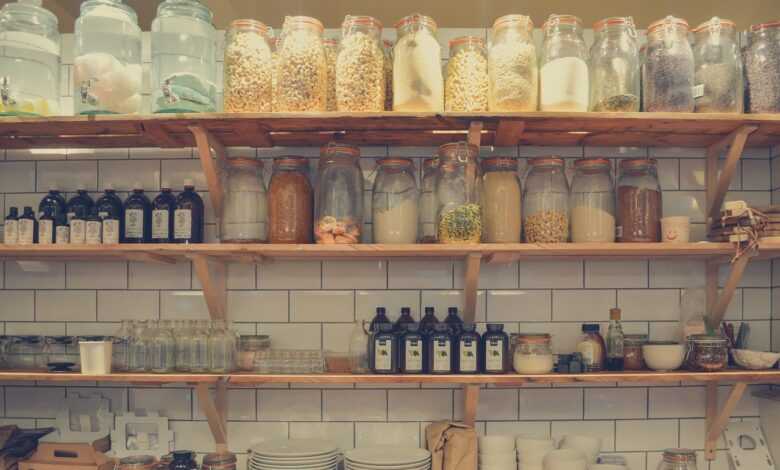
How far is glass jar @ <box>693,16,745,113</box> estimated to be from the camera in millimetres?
2088

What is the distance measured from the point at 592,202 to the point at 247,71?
3.70ft

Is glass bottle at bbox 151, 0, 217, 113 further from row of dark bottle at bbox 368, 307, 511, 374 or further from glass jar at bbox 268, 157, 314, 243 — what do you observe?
row of dark bottle at bbox 368, 307, 511, 374

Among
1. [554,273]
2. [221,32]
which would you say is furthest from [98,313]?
[554,273]

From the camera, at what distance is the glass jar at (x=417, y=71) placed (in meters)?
2.06

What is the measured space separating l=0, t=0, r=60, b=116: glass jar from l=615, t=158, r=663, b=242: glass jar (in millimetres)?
1808

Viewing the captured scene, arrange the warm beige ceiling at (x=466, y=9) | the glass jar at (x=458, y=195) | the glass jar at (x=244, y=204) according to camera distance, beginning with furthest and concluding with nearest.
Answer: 1. the warm beige ceiling at (x=466, y=9)
2. the glass jar at (x=244, y=204)
3. the glass jar at (x=458, y=195)

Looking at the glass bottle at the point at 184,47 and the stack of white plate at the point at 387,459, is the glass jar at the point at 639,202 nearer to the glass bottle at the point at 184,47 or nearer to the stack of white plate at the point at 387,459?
the stack of white plate at the point at 387,459

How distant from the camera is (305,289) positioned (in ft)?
7.82

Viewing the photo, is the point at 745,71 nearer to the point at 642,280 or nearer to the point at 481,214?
the point at 642,280

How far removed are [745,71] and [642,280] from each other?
74 centimetres

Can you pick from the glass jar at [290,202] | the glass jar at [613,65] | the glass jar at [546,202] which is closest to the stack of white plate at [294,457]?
the glass jar at [290,202]

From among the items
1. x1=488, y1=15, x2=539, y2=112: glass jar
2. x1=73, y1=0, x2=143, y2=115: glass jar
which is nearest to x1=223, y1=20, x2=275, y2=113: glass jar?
x1=73, y1=0, x2=143, y2=115: glass jar

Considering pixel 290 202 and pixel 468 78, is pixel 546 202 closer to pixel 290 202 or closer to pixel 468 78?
pixel 468 78

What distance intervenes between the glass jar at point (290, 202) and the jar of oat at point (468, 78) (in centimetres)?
51
